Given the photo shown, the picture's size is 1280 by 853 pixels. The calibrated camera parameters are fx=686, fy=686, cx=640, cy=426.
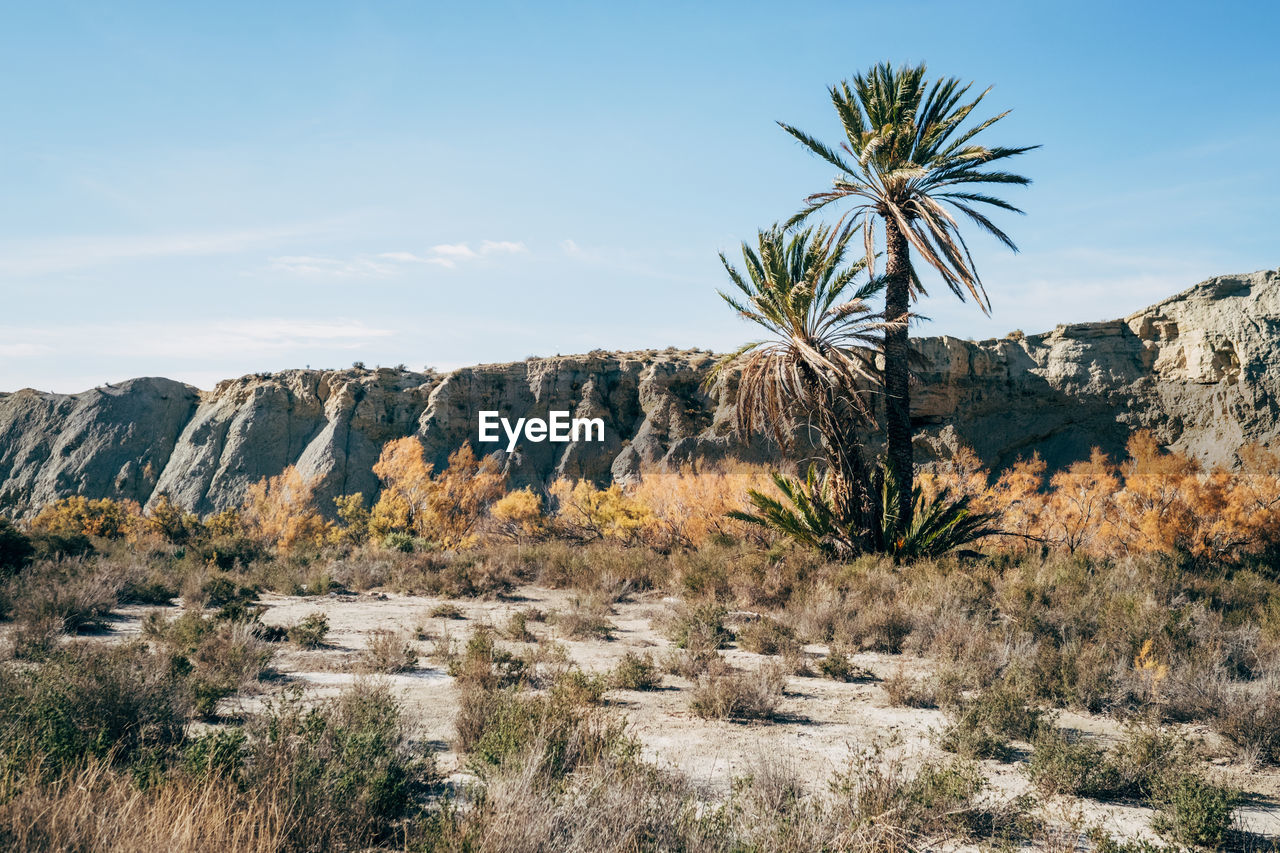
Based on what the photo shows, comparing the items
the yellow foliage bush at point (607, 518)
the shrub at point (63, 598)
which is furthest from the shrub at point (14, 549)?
the yellow foliage bush at point (607, 518)

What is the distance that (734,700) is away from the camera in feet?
19.6

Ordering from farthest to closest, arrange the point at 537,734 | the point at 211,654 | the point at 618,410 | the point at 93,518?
the point at 618,410 < the point at 93,518 < the point at 211,654 < the point at 537,734

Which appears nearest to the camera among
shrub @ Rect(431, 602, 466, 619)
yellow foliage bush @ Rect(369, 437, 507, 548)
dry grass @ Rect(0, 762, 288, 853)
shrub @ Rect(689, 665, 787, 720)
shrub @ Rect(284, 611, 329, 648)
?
dry grass @ Rect(0, 762, 288, 853)

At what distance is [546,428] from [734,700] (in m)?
35.2

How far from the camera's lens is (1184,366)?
3328cm

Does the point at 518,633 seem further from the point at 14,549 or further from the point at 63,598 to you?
the point at 14,549

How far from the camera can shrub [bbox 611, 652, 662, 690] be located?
6848 millimetres

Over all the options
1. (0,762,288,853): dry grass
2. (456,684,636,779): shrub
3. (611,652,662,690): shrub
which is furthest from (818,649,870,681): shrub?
(0,762,288,853): dry grass

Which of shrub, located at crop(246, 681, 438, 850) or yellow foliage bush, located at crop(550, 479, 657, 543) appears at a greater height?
shrub, located at crop(246, 681, 438, 850)

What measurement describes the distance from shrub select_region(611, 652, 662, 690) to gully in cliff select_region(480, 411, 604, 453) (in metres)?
32.2

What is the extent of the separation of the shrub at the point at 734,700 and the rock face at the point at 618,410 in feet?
78.8

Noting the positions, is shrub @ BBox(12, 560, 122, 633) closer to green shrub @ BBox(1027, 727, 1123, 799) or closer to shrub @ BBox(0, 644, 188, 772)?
shrub @ BBox(0, 644, 188, 772)

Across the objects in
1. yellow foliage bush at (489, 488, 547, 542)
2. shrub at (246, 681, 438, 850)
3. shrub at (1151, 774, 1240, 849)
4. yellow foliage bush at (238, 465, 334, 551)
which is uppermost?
shrub at (246, 681, 438, 850)

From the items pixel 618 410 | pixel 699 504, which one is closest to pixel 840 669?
pixel 699 504
